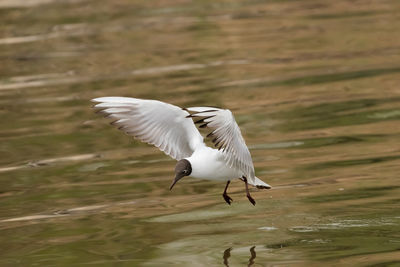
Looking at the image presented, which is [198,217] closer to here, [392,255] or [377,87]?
[392,255]

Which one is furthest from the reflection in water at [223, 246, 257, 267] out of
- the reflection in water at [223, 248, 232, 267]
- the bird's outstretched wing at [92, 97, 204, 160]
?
the bird's outstretched wing at [92, 97, 204, 160]

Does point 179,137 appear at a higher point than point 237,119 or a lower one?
higher

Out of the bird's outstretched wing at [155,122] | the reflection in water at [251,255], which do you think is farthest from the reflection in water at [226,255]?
the bird's outstretched wing at [155,122]

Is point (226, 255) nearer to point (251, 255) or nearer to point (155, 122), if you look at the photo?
point (251, 255)

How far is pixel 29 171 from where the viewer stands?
35.0 ft

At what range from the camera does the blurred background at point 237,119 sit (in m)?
7.88

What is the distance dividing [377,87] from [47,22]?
9.56 metres

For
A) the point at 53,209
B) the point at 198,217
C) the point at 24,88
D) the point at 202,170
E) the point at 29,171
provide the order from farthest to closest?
the point at 24,88 < the point at 29,171 < the point at 53,209 < the point at 198,217 < the point at 202,170

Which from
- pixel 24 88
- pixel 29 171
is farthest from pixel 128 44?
pixel 29 171

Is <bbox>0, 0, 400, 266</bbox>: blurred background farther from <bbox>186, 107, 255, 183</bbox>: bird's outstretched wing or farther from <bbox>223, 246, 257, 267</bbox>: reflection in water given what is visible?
<bbox>186, 107, 255, 183</bbox>: bird's outstretched wing

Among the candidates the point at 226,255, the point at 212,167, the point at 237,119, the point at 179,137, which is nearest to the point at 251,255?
the point at 226,255

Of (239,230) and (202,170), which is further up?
(202,170)

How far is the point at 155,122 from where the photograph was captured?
839cm

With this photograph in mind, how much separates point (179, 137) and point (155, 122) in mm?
247
